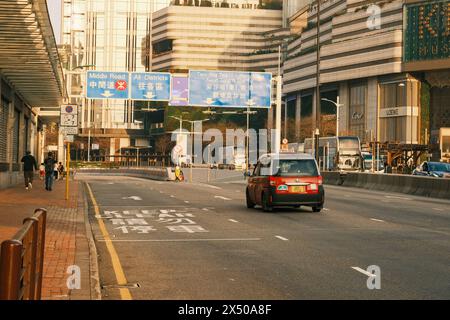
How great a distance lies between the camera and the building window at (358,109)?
424 feet

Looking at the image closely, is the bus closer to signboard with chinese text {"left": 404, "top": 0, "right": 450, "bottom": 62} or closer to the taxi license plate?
the taxi license plate

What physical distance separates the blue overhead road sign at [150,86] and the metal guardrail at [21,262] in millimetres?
44364

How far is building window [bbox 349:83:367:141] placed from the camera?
129250mm

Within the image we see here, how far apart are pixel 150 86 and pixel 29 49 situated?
896 inches

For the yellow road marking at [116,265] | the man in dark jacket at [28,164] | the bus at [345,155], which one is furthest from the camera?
the bus at [345,155]

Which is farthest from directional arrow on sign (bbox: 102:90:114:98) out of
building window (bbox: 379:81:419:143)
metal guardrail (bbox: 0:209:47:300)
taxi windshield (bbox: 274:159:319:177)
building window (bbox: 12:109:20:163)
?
building window (bbox: 379:81:419:143)

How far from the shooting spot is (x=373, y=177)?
150 feet

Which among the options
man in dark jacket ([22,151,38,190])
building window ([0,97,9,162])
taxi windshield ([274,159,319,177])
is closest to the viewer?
taxi windshield ([274,159,319,177])

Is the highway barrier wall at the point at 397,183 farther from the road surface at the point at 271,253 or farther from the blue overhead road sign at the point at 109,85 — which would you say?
the blue overhead road sign at the point at 109,85

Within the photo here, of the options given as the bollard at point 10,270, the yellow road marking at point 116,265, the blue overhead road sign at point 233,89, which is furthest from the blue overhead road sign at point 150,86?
the bollard at point 10,270

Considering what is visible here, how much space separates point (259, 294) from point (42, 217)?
2.79 m

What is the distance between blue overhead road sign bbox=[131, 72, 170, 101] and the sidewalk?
24976 millimetres
